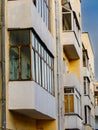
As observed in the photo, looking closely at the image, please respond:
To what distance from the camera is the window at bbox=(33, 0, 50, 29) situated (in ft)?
66.7

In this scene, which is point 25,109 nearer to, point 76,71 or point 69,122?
point 69,122

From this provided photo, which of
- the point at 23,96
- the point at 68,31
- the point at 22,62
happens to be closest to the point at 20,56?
the point at 22,62

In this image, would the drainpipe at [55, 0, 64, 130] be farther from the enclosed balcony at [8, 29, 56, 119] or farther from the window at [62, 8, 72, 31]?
the enclosed balcony at [8, 29, 56, 119]

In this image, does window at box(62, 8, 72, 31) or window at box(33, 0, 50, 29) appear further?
window at box(62, 8, 72, 31)

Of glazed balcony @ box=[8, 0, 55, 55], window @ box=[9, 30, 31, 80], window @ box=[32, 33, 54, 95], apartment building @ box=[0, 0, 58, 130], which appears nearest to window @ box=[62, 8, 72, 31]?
window @ box=[32, 33, 54, 95]

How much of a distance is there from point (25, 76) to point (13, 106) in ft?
3.95

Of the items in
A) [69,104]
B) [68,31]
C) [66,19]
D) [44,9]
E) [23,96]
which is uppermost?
[66,19]

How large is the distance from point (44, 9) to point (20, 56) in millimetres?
4711

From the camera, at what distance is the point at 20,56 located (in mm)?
18188

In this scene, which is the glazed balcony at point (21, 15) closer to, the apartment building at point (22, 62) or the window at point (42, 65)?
the apartment building at point (22, 62)

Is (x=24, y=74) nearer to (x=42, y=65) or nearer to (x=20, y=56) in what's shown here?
(x=20, y=56)

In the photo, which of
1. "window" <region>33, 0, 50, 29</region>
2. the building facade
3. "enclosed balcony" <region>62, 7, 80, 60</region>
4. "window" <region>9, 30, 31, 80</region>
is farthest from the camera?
"enclosed balcony" <region>62, 7, 80, 60</region>

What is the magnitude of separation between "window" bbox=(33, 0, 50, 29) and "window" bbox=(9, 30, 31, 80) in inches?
81.3

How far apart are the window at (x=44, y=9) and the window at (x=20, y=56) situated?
2.06 metres
